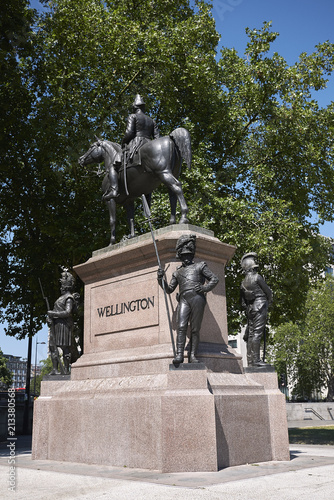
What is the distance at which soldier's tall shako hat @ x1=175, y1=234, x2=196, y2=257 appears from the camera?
362 inches

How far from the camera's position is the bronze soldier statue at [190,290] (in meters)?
8.79

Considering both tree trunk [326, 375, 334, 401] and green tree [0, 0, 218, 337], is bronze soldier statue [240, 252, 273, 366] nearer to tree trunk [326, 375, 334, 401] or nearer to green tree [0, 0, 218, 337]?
green tree [0, 0, 218, 337]

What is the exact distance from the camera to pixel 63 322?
12.3 meters

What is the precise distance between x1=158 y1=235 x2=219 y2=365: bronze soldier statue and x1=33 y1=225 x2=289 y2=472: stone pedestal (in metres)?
0.46

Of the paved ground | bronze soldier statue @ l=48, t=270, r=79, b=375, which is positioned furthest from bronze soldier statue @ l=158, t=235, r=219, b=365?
bronze soldier statue @ l=48, t=270, r=79, b=375

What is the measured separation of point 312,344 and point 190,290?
5032 cm

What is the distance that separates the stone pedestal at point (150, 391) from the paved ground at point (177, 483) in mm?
411

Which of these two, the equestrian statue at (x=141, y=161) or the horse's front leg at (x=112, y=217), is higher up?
the equestrian statue at (x=141, y=161)

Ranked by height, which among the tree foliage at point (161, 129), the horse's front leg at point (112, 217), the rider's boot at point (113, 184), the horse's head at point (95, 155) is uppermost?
the tree foliage at point (161, 129)

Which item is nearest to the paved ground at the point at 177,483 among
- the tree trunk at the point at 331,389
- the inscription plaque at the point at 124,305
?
the inscription plaque at the point at 124,305

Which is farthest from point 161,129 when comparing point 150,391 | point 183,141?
point 150,391

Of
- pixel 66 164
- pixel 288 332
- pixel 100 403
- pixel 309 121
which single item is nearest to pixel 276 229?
pixel 309 121

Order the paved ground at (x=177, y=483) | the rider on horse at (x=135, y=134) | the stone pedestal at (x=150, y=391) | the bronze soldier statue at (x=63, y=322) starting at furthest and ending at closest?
the bronze soldier statue at (x=63, y=322) → the rider on horse at (x=135, y=134) → the stone pedestal at (x=150, y=391) → the paved ground at (x=177, y=483)

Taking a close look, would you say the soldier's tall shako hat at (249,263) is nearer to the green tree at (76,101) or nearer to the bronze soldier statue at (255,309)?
the bronze soldier statue at (255,309)
